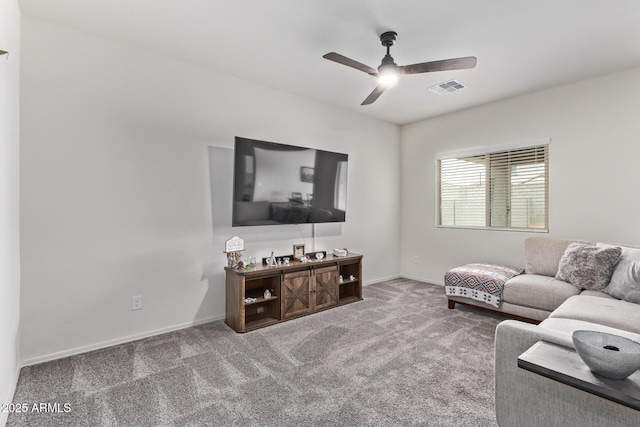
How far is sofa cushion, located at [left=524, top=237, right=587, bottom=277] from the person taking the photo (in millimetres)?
3432

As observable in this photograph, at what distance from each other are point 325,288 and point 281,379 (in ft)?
5.20

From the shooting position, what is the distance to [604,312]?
2.26 meters

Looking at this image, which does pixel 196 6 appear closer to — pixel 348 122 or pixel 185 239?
pixel 185 239

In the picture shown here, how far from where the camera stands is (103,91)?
2732 mm

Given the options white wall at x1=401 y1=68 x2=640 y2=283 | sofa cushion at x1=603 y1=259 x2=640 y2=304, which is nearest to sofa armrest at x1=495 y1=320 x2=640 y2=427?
sofa cushion at x1=603 y1=259 x2=640 y2=304

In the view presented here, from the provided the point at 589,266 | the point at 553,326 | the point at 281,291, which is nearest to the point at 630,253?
the point at 589,266

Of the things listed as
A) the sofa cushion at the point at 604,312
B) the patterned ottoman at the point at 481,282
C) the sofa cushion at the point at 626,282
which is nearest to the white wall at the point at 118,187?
the patterned ottoman at the point at 481,282

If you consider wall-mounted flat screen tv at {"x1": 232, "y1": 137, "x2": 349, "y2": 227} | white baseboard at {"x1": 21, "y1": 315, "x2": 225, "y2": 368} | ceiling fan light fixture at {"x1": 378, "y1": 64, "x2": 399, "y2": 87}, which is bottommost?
white baseboard at {"x1": 21, "y1": 315, "x2": 225, "y2": 368}

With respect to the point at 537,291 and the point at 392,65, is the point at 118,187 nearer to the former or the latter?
the point at 392,65

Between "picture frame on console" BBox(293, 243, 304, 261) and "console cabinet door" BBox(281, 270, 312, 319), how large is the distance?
0.26m

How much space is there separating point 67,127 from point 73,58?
0.59 meters

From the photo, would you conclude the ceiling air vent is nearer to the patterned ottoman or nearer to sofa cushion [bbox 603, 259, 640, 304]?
the patterned ottoman

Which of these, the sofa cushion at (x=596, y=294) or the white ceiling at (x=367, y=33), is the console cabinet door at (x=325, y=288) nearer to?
the white ceiling at (x=367, y=33)

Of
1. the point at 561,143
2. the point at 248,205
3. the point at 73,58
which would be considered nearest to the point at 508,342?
the point at 248,205
